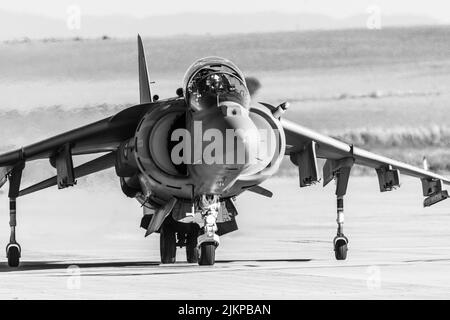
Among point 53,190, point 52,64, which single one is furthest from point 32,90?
point 52,64

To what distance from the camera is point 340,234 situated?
755 inches

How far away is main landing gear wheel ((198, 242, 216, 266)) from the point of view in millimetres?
16328

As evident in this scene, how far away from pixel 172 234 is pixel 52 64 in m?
45.0

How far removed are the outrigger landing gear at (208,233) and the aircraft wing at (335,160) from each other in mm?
2407

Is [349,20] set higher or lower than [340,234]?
higher

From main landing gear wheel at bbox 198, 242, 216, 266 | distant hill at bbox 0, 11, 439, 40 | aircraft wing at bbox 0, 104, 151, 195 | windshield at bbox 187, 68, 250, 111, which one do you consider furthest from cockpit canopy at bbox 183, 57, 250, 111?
distant hill at bbox 0, 11, 439, 40

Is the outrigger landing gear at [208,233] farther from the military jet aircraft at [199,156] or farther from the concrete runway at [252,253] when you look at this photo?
the concrete runway at [252,253]

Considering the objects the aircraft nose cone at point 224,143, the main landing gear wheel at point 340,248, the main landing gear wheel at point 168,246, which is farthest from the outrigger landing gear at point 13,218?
the main landing gear wheel at point 340,248

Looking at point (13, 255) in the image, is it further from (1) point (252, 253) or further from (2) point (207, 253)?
(1) point (252, 253)

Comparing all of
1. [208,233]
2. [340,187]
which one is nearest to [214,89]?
[208,233]

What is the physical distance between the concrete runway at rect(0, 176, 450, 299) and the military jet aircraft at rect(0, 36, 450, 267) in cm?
63

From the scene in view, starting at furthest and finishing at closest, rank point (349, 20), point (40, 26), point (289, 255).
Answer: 1. point (349, 20)
2. point (40, 26)
3. point (289, 255)
